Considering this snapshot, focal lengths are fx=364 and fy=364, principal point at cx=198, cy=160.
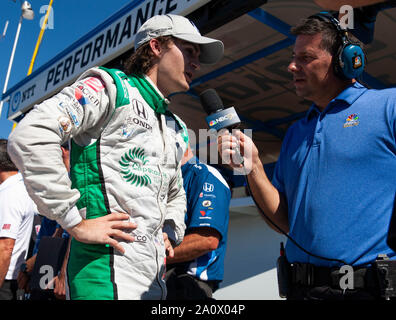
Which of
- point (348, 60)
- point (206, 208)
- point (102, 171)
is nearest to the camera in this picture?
point (102, 171)

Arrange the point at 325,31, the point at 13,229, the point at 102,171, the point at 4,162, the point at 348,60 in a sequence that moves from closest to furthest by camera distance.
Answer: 1. the point at 102,171
2. the point at 348,60
3. the point at 325,31
4. the point at 13,229
5. the point at 4,162

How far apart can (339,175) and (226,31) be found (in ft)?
14.0

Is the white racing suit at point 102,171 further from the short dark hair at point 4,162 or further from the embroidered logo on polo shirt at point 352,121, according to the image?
the short dark hair at point 4,162

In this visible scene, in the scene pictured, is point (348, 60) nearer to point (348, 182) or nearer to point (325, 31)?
point (325, 31)

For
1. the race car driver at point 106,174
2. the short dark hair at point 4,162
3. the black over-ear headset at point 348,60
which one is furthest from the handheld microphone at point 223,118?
the short dark hair at point 4,162

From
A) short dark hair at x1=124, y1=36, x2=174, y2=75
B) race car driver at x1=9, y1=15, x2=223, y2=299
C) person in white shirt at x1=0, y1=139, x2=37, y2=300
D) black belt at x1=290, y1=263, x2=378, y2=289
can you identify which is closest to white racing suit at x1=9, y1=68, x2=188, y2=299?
race car driver at x1=9, y1=15, x2=223, y2=299

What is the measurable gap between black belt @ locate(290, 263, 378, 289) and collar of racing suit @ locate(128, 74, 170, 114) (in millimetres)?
890

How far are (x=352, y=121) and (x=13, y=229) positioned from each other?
102 inches

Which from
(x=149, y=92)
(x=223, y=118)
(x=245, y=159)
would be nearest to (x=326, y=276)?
(x=245, y=159)

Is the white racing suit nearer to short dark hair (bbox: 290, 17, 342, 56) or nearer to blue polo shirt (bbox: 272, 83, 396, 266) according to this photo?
blue polo shirt (bbox: 272, 83, 396, 266)

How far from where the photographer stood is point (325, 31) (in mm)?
1788

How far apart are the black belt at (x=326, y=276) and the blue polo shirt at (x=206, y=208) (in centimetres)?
105

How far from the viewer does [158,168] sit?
1.52 metres

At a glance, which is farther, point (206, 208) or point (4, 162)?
point (4, 162)
